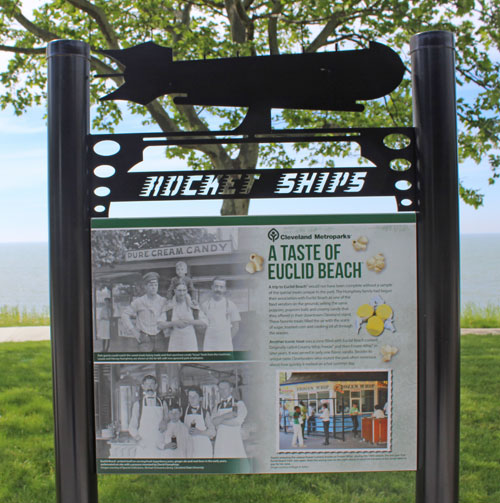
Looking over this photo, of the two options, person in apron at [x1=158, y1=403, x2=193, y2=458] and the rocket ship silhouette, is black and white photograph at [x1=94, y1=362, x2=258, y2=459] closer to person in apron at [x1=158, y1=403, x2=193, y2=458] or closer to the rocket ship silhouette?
person in apron at [x1=158, y1=403, x2=193, y2=458]

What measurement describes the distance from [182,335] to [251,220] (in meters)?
0.56

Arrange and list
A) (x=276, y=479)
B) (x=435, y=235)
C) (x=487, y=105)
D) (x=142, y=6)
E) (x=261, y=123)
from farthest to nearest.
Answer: (x=142, y=6)
(x=487, y=105)
(x=276, y=479)
(x=261, y=123)
(x=435, y=235)

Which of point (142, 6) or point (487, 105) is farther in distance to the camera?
point (142, 6)

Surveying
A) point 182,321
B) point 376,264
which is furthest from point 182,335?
point 376,264

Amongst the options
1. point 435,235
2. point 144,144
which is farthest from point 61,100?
point 435,235

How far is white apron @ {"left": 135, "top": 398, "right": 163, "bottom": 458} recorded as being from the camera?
2.34 m

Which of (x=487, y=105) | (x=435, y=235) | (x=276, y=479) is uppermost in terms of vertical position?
(x=487, y=105)

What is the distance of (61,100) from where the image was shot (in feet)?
7.68

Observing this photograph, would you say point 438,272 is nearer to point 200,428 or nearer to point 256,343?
point 256,343

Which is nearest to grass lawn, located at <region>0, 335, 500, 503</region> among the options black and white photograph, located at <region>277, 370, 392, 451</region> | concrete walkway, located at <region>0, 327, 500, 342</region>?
black and white photograph, located at <region>277, 370, 392, 451</region>

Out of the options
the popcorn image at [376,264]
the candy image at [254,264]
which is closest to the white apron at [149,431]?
the candy image at [254,264]

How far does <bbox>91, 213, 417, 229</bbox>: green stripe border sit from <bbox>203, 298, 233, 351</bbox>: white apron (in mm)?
334

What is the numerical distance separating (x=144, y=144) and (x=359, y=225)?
98 centimetres

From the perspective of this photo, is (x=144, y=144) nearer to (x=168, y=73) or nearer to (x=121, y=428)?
(x=168, y=73)
